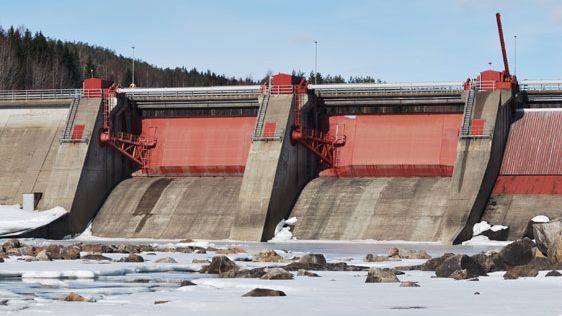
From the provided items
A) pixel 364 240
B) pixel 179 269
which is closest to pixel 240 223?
pixel 364 240

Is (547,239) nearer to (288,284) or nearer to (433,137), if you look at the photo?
(288,284)

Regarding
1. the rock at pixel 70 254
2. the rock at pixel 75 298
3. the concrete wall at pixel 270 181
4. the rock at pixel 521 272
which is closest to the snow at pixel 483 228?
the concrete wall at pixel 270 181

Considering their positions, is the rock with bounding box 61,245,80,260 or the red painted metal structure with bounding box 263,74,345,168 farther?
the red painted metal structure with bounding box 263,74,345,168

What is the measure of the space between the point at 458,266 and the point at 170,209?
1624 inches

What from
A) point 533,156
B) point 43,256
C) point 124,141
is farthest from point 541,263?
point 124,141

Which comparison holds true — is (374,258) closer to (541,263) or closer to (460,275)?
(541,263)

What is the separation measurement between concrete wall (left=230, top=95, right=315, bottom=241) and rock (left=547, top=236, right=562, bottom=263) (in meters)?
32.0

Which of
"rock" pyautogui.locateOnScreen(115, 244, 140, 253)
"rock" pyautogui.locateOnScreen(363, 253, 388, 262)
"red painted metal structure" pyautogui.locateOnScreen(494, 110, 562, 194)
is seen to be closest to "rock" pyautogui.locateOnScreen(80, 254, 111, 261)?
"rock" pyautogui.locateOnScreen(115, 244, 140, 253)

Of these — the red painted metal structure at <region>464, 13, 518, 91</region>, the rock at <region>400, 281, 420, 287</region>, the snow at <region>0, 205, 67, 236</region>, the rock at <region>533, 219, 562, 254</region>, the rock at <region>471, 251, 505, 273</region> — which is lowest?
the snow at <region>0, 205, 67, 236</region>

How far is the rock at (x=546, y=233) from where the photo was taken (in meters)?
40.4

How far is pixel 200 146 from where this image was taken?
82375 mm

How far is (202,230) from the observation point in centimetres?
7369

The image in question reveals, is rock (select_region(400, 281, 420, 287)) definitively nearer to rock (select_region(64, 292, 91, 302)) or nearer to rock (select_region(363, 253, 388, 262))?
rock (select_region(64, 292, 91, 302))

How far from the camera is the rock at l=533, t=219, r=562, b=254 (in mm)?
40391
